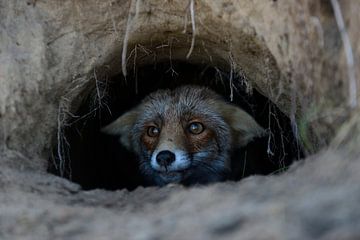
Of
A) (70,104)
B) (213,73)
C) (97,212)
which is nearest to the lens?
(97,212)

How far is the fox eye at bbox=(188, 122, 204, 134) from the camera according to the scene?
6617 mm

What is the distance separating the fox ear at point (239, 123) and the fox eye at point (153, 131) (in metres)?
0.78

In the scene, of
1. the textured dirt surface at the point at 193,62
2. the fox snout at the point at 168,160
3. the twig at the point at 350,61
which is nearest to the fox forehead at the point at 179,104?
the textured dirt surface at the point at 193,62

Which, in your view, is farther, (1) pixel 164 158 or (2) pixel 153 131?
(2) pixel 153 131

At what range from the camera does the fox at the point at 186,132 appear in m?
6.31

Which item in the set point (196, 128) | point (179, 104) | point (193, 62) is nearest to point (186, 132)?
point (196, 128)

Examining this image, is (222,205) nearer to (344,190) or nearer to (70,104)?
(344,190)

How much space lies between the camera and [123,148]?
24.9 ft

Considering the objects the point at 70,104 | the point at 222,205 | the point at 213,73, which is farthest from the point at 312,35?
the point at 213,73

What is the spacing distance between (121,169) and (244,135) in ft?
6.15

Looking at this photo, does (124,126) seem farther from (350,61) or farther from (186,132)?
(350,61)

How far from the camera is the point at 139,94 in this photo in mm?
7859

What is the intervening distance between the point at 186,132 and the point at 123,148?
1293 mm

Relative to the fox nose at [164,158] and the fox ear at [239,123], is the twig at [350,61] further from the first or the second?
the fox ear at [239,123]
